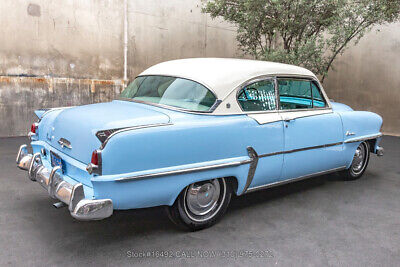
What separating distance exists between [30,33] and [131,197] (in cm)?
666

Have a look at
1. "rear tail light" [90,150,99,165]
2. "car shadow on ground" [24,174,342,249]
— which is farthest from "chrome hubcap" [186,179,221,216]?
"rear tail light" [90,150,99,165]

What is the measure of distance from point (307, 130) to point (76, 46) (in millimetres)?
6438

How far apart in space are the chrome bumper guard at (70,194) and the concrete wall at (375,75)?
8.61 m

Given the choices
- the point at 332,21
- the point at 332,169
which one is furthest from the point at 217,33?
the point at 332,169

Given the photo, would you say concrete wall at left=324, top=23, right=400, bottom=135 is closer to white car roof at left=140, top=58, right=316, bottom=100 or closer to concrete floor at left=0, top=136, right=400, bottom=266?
concrete floor at left=0, top=136, right=400, bottom=266

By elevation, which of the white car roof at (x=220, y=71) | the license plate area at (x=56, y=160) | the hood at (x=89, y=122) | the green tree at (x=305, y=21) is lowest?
the license plate area at (x=56, y=160)

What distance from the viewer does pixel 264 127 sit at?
11.7 feet

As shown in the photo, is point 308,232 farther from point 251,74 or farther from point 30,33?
point 30,33

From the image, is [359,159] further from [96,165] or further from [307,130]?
[96,165]

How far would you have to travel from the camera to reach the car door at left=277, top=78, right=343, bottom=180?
3.85 m

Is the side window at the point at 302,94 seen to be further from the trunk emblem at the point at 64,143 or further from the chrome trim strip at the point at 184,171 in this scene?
the trunk emblem at the point at 64,143

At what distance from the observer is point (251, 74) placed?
3.66 m

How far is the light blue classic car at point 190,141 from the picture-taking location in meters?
2.69

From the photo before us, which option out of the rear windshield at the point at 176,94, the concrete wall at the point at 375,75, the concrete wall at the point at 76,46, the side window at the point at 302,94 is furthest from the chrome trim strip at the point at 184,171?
the concrete wall at the point at 375,75
